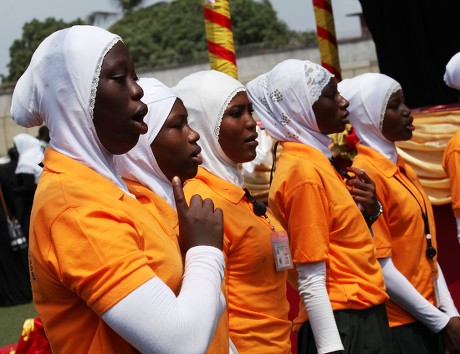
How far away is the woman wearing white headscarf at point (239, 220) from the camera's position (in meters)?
3.12

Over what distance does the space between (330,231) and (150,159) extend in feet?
3.02

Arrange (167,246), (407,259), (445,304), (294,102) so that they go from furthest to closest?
(445,304)
(407,259)
(294,102)
(167,246)

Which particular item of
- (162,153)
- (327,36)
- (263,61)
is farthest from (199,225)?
(263,61)

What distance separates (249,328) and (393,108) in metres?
1.83

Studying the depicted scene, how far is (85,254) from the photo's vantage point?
1.96m

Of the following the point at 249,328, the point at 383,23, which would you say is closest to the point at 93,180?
the point at 249,328

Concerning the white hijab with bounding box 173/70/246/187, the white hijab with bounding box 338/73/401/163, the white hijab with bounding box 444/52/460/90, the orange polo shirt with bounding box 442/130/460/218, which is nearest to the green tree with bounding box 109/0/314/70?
the white hijab with bounding box 444/52/460/90

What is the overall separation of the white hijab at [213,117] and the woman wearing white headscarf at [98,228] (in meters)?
1.18

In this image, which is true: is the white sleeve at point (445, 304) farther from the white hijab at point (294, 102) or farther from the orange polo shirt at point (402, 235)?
the white hijab at point (294, 102)

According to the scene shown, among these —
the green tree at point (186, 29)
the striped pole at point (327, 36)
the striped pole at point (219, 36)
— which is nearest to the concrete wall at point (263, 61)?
the striped pole at point (327, 36)

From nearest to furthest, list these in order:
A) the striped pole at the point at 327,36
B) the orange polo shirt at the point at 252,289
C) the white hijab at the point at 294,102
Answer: the orange polo shirt at the point at 252,289 < the white hijab at the point at 294,102 < the striped pole at the point at 327,36

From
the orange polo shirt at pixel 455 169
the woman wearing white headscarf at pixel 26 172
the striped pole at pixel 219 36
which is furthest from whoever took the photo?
the woman wearing white headscarf at pixel 26 172

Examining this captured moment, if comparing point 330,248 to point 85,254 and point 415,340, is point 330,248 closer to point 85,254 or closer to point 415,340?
point 415,340

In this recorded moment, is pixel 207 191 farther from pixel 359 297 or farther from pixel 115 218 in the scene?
pixel 115 218
